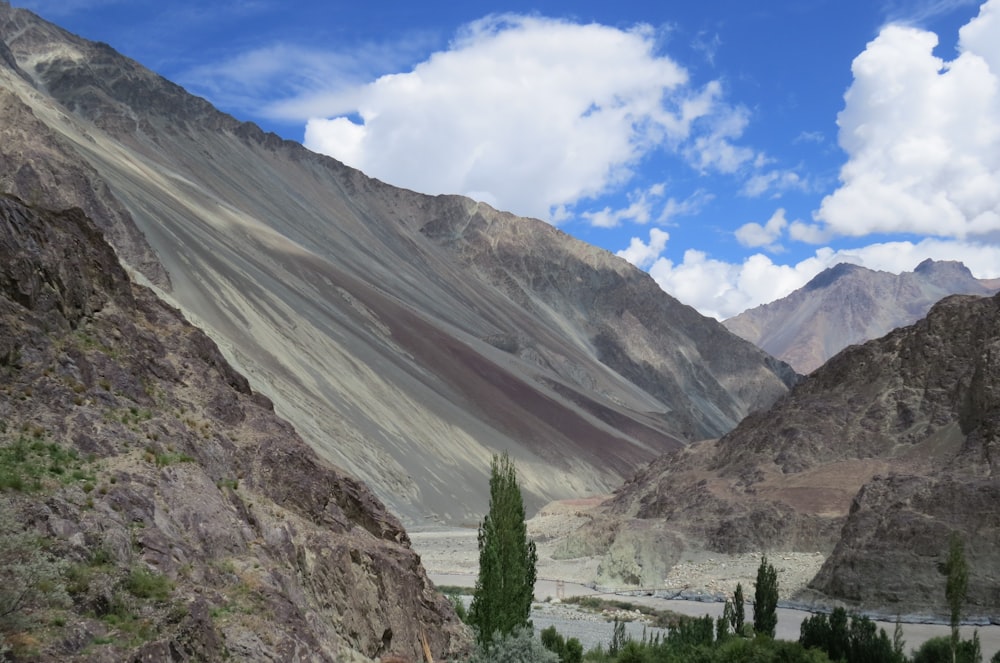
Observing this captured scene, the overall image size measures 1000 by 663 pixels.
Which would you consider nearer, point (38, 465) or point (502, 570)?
point (38, 465)

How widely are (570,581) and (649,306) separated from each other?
495 feet

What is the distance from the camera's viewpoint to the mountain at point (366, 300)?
72312mm

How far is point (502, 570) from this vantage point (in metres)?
19.3

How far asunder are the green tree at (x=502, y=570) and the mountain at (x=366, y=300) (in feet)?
148

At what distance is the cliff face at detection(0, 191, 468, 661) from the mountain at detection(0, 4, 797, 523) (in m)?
43.6

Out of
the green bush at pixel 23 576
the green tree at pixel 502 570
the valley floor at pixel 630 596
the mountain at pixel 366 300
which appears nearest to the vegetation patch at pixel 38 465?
the green bush at pixel 23 576

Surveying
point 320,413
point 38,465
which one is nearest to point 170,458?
point 38,465

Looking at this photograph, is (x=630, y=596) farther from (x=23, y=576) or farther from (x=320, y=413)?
(x=23, y=576)

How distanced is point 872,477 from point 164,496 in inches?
1496

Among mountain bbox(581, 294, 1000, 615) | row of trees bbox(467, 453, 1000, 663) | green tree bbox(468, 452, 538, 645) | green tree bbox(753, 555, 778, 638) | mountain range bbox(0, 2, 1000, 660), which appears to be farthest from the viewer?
mountain bbox(581, 294, 1000, 615)

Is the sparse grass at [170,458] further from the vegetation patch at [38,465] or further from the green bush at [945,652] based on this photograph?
the green bush at [945,652]

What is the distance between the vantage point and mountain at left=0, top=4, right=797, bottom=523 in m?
72.3

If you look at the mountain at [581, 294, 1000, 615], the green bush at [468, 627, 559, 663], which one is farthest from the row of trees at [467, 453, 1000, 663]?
the mountain at [581, 294, 1000, 615]

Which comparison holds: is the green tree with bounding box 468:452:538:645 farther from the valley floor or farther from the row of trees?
the valley floor
